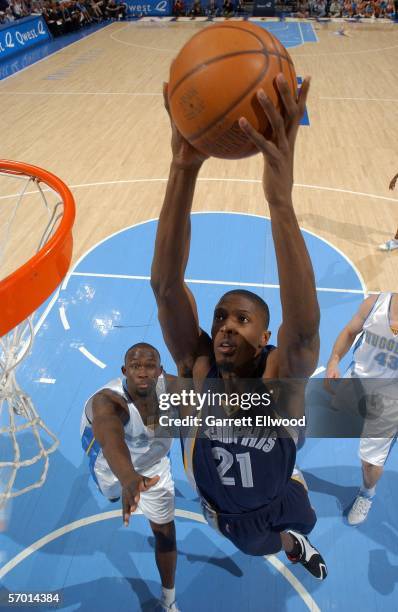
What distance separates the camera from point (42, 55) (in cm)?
1571

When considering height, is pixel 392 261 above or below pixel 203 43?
below

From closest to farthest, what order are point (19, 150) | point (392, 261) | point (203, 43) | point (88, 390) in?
point (203, 43) < point (88, 390) < point (392, 261) < point (19, 150)

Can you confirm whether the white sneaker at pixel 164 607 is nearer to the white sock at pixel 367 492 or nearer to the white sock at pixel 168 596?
the white sock at pixel 168 596

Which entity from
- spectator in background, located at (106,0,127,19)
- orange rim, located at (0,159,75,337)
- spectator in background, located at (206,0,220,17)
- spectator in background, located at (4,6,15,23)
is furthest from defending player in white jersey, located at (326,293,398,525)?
spectator in background, located at (206,0,220,17)

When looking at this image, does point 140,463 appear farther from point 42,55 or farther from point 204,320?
point 42,55

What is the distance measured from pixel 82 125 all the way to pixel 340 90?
680cm

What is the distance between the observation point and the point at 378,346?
303 centimetres

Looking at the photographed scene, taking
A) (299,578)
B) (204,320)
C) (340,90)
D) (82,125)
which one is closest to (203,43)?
(299,578)

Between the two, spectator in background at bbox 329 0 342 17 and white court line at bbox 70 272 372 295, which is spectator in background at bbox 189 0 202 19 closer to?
spectator in background at bbox 329 0 342 17

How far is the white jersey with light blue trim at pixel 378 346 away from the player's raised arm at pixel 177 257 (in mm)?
1604

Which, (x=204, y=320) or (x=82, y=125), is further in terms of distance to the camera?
(x=82, y=125)

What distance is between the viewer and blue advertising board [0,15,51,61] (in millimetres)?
14859

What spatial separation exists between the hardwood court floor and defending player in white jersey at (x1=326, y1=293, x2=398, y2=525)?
253cm

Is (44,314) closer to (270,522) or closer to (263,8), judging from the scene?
(270,522)
